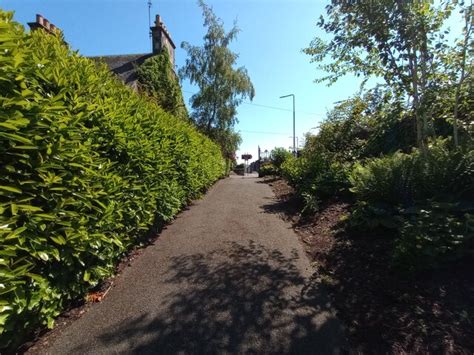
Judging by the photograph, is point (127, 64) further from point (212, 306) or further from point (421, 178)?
point (212, 306)

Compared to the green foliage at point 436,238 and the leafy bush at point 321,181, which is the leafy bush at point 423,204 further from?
the leafy bush at point 321,181

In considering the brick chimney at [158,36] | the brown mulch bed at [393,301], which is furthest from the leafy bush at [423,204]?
the brick chimney at [158,36]

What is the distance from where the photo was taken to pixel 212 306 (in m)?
3.34

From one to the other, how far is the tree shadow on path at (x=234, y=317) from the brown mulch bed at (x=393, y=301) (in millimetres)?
291

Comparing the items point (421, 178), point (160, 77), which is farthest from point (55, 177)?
point (160, 77)

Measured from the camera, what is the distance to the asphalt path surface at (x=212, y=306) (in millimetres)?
2762

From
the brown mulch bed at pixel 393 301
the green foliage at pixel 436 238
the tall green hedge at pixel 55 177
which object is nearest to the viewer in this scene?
the tall green hedge at pixel 55 177

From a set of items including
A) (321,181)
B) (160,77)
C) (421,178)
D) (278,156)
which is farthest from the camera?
(278,156)

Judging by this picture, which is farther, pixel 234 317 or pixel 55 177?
pixel 234 317

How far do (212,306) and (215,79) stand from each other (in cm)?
2222

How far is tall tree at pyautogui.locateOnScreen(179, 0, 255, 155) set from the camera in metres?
23.4

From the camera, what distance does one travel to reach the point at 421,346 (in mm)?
2615

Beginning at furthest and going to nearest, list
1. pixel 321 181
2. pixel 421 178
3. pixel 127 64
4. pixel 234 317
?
pixel 127 64, pixel 321 181, pixel 421 178, pixel 234 317

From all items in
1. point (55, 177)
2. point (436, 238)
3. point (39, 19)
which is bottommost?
point (436, 238)
